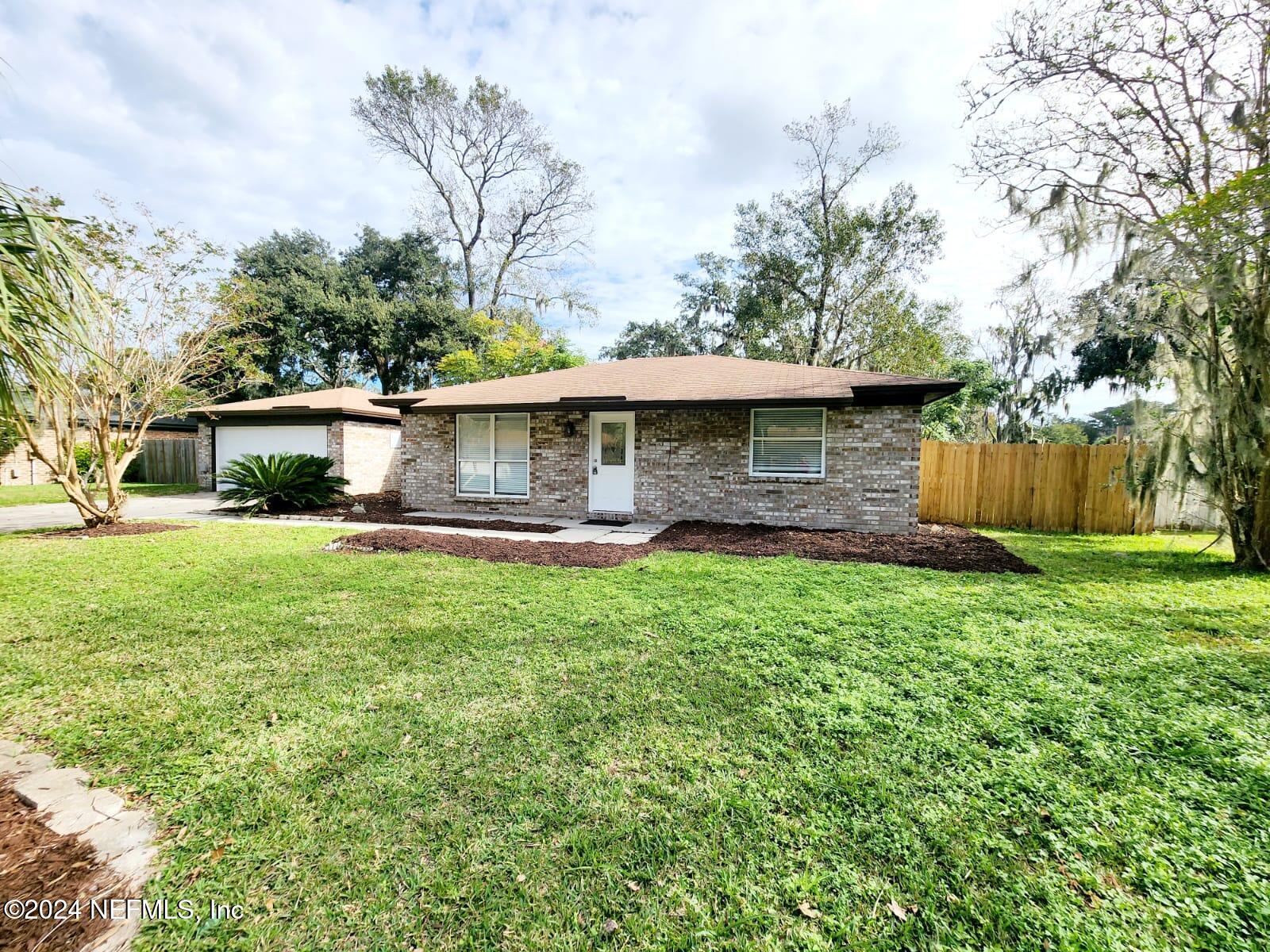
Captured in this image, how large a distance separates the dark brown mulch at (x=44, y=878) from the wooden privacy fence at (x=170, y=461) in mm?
22419

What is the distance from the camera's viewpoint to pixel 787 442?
973cm

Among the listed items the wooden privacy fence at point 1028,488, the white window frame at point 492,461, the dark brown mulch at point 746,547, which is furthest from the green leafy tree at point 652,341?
the dark brown mulch at point 746,547

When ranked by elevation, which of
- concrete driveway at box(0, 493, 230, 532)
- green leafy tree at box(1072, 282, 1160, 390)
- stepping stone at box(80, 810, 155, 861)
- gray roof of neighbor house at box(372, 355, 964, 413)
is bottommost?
stepping stone at box(80, 810, 155, 861)

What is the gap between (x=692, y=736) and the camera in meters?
2.80

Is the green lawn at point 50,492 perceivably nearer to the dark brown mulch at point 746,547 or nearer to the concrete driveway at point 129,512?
the concrete driveway at point 129,512

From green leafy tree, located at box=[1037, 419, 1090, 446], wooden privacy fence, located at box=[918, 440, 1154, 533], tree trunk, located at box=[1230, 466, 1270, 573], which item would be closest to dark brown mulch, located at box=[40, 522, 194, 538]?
wooden privacy fence, located at box=[918, 440, 1154, 533]

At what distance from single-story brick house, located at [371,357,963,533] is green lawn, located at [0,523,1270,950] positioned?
14.2ft

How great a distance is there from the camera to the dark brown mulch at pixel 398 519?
31.9 ft

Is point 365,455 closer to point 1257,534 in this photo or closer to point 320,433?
point 320,433

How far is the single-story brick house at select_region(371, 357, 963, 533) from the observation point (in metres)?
9.11

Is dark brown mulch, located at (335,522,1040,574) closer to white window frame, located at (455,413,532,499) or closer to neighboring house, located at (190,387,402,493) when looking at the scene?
white window frame, located at (455,413,532,499)

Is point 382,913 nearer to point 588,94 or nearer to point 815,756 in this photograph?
point 815,756

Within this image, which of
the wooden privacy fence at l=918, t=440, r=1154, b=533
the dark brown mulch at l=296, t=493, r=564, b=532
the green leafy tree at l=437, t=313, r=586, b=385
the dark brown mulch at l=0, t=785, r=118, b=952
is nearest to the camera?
the dark brown mulch at l=0, t=785, r=118, b=952

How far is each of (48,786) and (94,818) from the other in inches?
17.2
